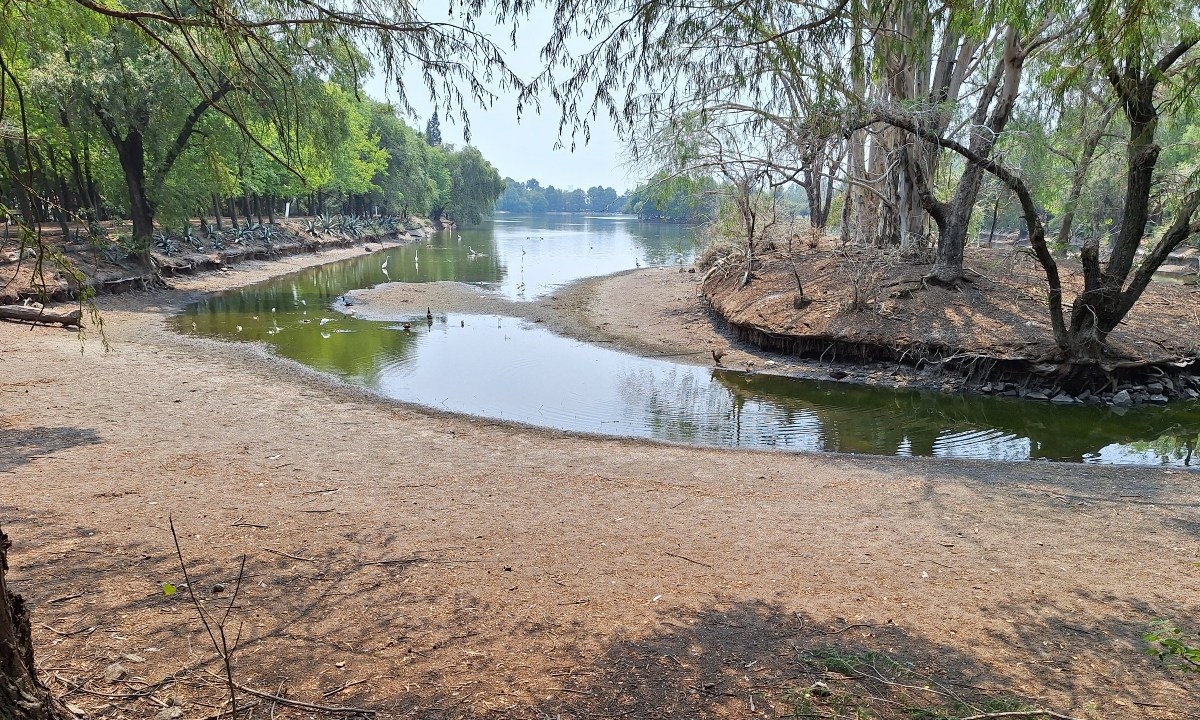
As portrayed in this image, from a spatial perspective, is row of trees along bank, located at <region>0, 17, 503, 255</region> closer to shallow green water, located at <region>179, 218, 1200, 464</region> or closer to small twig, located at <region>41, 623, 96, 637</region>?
small twig, located at <region>41, 623, 96, 637</region>

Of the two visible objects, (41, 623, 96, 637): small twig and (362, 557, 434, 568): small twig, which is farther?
(362, 557, 434, 568): small twig

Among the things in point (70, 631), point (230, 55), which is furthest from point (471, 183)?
point (70, 631)

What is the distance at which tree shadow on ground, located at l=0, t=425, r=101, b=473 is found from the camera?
632cm

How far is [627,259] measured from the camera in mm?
45531

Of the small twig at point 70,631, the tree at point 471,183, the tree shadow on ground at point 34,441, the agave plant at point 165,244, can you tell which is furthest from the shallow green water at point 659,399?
the tree at point 471,183

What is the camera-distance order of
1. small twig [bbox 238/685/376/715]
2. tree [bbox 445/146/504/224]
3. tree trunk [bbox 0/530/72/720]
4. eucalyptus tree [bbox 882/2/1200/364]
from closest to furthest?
tree trunk [bbox 0/530/72/720] < small twig [bbox 238/685/376/715] < eucalyptus tree [bbox 882/2/1200/364] < tree [bbox 445/146/504/224]

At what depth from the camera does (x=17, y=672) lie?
2127 mm

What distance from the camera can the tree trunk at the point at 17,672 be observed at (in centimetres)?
209

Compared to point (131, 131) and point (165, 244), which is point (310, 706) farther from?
point (165, 244)

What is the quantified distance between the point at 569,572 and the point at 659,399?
8571mm

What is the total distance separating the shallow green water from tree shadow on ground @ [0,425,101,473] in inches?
212

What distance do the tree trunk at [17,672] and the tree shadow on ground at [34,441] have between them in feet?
16.1

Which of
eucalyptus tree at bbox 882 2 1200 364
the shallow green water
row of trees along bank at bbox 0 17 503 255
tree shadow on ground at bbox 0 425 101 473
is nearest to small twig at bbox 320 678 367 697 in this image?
row of trees along bank at bbox 0 17 503 255

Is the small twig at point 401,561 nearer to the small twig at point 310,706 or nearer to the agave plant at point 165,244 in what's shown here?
the small twig at point 310,706
